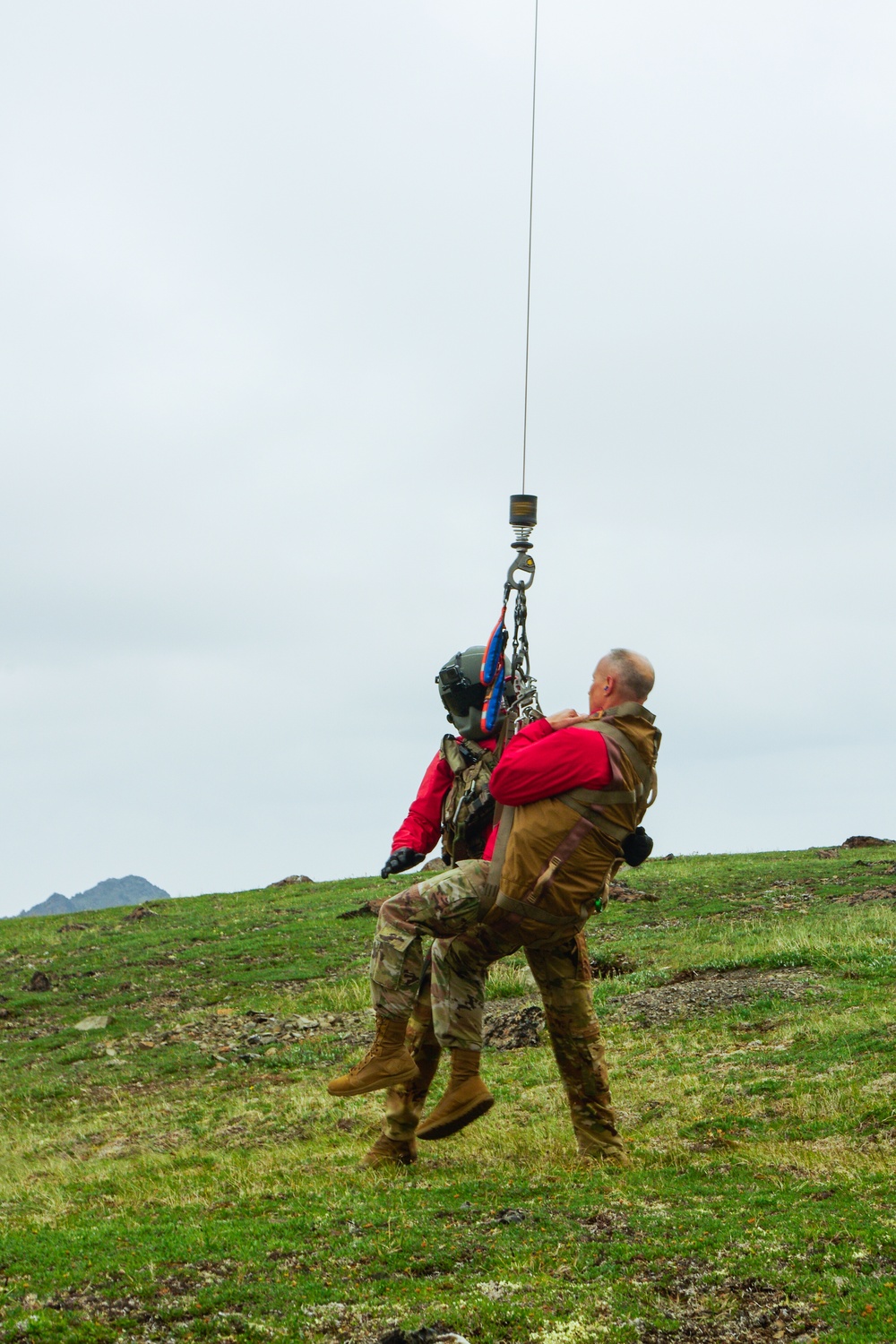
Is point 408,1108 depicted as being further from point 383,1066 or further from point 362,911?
point 362,911

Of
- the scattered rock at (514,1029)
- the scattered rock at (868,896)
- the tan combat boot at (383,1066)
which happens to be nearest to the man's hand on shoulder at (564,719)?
the tan combat boot at (383,1066)

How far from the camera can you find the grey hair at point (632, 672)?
7477 mm

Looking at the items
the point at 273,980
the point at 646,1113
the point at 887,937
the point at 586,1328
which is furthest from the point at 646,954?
the point at 586,1328

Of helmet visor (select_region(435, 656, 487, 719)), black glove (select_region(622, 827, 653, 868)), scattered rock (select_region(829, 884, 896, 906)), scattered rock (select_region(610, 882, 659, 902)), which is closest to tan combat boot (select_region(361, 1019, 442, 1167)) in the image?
black glove (select_region(622, 827, 653, 868))

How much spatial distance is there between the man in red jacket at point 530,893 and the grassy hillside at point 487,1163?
75cm

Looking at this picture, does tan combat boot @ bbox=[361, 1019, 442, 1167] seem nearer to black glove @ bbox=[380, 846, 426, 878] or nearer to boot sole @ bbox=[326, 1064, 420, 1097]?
boot sole @ bbox=[326, 1064, 420, 1097]

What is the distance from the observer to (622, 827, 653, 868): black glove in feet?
24.7

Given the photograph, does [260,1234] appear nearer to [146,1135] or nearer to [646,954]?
[146,1135]

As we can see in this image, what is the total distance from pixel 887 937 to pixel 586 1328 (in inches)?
449

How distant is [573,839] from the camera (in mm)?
7238

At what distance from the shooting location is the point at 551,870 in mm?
7176

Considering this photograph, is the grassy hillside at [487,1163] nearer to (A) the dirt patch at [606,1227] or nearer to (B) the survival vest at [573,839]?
(A) the dirt patch at [606,1227]

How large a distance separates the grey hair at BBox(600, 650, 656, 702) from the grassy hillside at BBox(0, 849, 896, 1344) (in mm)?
2868

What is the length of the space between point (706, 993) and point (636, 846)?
20.7 ft
